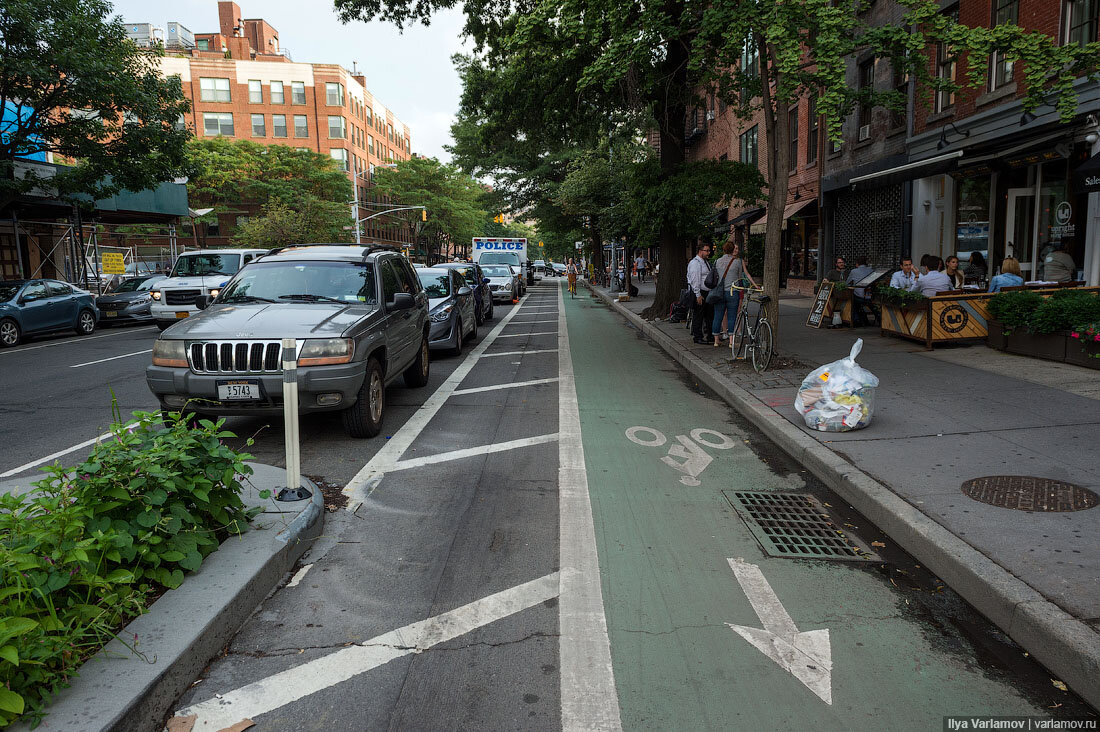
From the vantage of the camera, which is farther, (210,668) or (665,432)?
(665,432)

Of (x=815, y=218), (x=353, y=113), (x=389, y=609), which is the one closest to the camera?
(x=389, y=609)

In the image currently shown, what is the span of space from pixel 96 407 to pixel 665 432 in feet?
22.2

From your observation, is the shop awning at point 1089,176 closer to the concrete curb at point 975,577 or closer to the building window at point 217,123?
Answer: the concrete curb at point 975,577

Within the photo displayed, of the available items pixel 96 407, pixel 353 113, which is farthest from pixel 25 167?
pixel 353 113

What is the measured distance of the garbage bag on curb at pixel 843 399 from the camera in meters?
6.81

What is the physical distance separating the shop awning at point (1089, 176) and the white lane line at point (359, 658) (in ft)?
36.1

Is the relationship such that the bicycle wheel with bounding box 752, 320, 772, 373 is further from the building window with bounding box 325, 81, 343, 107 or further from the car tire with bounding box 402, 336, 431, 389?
the building window with bounding box 325, 81, 343, 107

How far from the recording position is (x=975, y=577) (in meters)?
3.85

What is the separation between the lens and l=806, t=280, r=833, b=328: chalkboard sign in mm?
15508

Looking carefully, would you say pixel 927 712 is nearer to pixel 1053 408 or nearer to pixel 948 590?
pixel 948 590

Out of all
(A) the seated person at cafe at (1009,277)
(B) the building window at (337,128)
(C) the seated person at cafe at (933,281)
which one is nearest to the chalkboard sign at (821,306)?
(C) the seated person at cafe at (933,281)

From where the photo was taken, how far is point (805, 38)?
31.4 ft

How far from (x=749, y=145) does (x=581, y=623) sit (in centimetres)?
2937

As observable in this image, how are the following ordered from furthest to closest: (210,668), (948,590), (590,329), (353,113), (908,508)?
(353,113)
(590,329)
(908,508)
(948,590)
(210,668)
